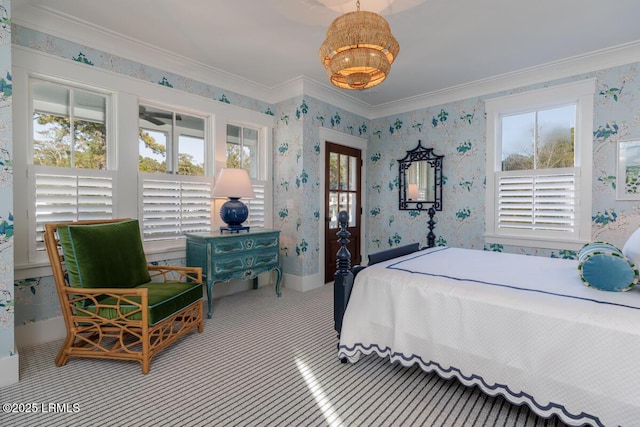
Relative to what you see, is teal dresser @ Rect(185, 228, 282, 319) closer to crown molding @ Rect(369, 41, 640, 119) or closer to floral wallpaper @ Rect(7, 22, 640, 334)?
floral wallpaper @ Rect(7, 22, 640, 334)

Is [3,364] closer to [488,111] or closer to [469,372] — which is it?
[469,372]

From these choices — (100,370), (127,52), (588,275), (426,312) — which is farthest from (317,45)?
(100,370)

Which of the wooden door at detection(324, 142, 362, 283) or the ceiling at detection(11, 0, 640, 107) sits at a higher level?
the ceiling at detection(11, 0, 640, 107)

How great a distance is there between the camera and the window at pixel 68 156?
2.55m

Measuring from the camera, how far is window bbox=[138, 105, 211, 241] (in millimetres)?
3162

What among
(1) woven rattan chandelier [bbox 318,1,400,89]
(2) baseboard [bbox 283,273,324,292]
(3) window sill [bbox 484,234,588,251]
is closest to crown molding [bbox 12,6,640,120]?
(3) window sill [bbox 484,234,588,251]

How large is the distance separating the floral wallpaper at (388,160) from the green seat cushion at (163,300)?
93 cm

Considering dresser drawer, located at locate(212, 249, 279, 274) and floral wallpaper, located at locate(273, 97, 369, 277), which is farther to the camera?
floral wallpaper, located at locate(273, 97, 369, 277)

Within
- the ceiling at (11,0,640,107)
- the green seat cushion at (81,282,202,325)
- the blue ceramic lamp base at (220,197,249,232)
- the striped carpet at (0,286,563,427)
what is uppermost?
the ceiling at (11,0,640,107)

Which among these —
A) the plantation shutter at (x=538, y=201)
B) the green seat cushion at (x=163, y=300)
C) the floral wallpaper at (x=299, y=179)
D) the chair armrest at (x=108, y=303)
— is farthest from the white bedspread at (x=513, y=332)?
the floral wallpaper at (x=299, y=179)

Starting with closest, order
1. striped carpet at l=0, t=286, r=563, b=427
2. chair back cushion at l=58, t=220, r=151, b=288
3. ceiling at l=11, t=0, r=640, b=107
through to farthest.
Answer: striped carpet at l=0, t=286, r=563, b=427 → chair back cushion at l=58, t=220, r=151, b=288 → ceiling at l=11, t=0, r=640, b=107

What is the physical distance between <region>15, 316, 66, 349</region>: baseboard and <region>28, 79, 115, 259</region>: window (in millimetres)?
543

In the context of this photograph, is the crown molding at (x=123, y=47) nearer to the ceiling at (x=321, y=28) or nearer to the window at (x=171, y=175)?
the ceiling at (x=321, y=28)

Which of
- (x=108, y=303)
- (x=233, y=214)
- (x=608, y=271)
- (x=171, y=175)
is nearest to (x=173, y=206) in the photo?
(x=171, y=175)
